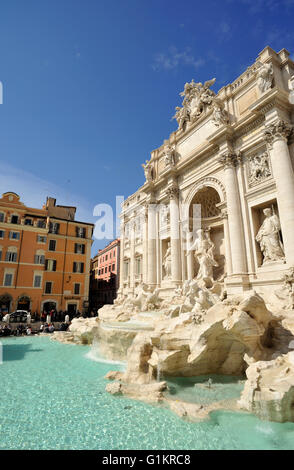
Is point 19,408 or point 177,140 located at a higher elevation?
point 177,140

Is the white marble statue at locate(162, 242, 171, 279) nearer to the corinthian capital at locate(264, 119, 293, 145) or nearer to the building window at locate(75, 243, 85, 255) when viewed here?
the corinthian capital at locate(264, 119, 293, 145)

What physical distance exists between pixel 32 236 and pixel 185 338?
22410 mm

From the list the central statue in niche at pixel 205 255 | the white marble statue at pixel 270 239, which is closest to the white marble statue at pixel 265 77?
the white marble statue at pixel 270 239

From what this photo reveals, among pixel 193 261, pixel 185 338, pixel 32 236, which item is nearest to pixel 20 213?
pixel 32 236

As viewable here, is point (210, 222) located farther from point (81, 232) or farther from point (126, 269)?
point (81, 232)

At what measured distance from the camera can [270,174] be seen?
37.8 ft

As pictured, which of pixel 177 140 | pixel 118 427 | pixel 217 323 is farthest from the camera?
pixel 177 140

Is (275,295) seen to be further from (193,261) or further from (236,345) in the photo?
(193,261)

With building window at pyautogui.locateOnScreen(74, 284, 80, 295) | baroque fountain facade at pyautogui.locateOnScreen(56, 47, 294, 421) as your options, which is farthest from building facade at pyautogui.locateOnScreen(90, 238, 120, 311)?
baroque fountain facade at pyautogui.locateOnScreen(56, 47, 294, 421)

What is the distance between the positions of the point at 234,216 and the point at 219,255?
10.8 ft

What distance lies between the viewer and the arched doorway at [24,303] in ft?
76.4

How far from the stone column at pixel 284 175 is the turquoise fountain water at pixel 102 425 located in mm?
7143

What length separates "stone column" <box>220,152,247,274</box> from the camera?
38.7ft

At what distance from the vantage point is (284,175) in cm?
1041
